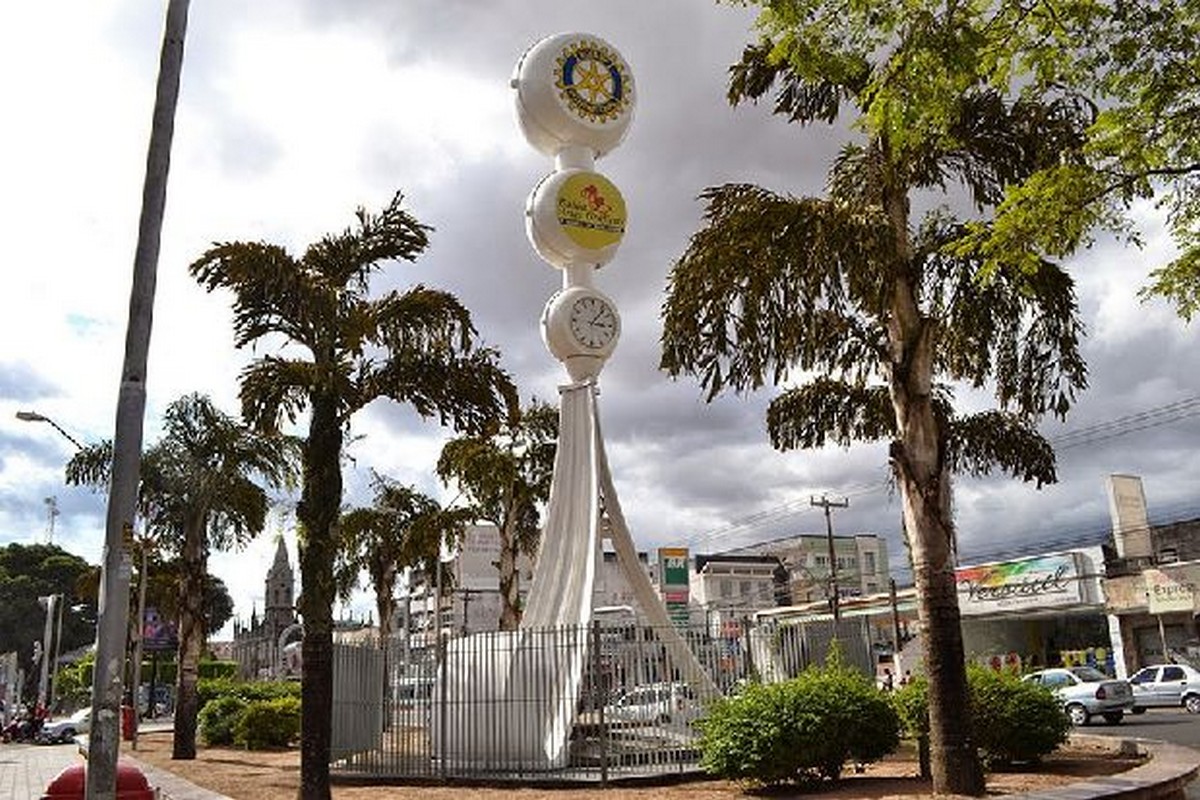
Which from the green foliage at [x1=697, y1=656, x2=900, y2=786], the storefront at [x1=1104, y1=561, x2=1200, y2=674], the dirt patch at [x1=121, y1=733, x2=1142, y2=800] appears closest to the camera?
the dirt patch at [x1=121, y1=733, x2=1142, y2=800]

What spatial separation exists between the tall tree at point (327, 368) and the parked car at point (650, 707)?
4974 mm

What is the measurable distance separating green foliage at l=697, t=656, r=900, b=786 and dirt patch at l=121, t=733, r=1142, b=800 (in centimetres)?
38

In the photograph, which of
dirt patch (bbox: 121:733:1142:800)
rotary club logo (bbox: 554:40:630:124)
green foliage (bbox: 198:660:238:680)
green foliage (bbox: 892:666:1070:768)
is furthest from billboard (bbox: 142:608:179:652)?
green foliage (bbox: 892:666:1070:768)

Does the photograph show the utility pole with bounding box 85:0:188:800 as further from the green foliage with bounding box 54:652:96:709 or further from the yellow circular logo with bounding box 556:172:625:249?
the green foliage with bounding box 54:652:96:709

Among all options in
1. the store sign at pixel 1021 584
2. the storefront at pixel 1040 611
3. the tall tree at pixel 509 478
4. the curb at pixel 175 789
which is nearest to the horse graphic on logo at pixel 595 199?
the tall tree at pixel 509 478

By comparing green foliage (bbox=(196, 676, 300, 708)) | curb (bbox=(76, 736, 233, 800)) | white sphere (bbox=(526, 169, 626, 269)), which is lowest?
curb (bbox=(76, 736, 233, 800))

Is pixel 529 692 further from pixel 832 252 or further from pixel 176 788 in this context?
pixel 832 252

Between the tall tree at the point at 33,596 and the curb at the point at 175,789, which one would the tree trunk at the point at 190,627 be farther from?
the tall tree at the point at 33,596

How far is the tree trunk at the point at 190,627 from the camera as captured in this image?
24734mm

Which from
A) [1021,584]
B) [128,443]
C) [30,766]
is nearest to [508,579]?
[30,766]

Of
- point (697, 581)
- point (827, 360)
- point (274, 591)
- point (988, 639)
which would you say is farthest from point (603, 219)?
point (274, 591)

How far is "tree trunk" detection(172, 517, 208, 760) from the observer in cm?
2473

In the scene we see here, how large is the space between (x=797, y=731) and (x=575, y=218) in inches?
491

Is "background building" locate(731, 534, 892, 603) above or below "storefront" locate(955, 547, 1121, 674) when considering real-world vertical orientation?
above
